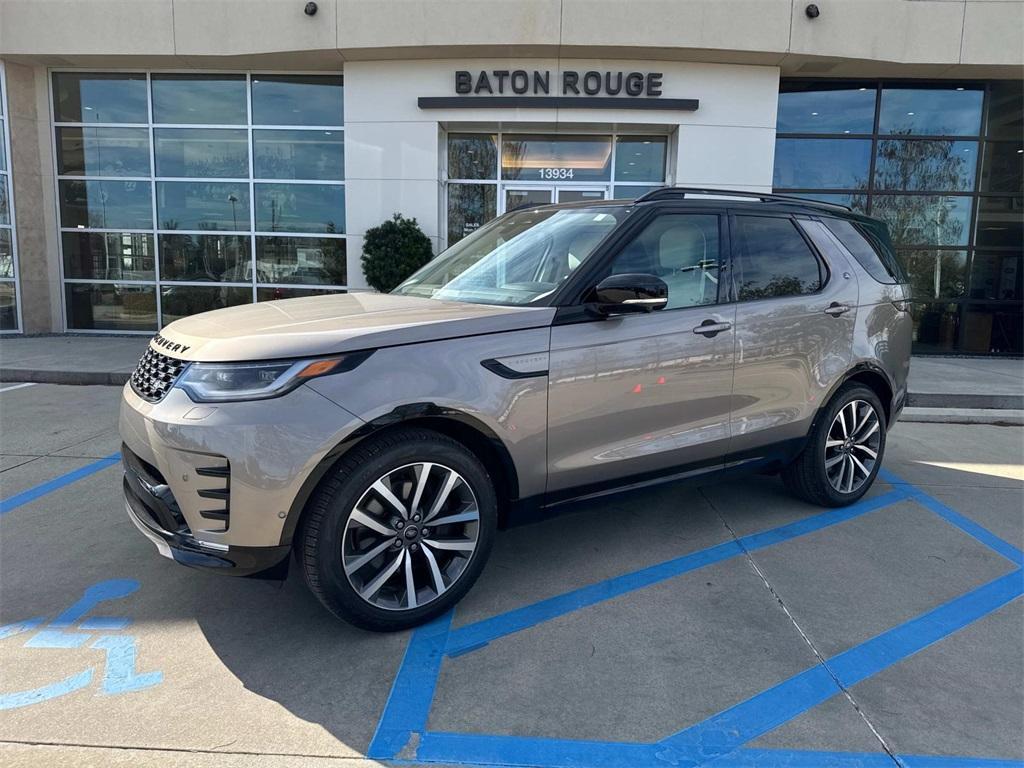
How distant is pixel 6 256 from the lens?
482 inches

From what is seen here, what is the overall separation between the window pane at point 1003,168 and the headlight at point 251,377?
13570mm

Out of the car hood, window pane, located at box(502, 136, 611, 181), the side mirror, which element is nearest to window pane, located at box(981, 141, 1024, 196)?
window pane, located at box(502, 136, 611, 181)

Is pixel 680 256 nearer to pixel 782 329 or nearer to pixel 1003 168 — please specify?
pixel 782 329

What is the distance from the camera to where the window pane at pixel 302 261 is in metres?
12.5

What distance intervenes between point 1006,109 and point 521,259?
12.6m

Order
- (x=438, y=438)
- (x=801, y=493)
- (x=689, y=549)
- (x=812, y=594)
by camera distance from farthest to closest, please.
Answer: (x=801, y=493) < (x=689, y=549) < (x=812, y=594) < (x=438, y=438)

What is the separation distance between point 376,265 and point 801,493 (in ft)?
26.8

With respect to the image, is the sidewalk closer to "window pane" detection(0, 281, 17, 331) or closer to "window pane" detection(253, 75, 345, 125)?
"window pane" detection(0, 281, 17, 331)

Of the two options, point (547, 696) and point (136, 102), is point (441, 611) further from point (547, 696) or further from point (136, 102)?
point (136, 102)

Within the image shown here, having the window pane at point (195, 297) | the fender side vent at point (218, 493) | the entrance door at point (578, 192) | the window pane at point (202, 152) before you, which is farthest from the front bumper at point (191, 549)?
the window pane at point (202, 152)

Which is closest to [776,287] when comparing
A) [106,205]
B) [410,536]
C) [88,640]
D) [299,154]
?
[410,536]

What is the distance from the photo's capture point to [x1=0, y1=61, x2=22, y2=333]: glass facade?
12000 millimetres

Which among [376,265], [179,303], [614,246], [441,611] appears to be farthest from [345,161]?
[441,611]

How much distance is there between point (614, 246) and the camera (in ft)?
11.5
